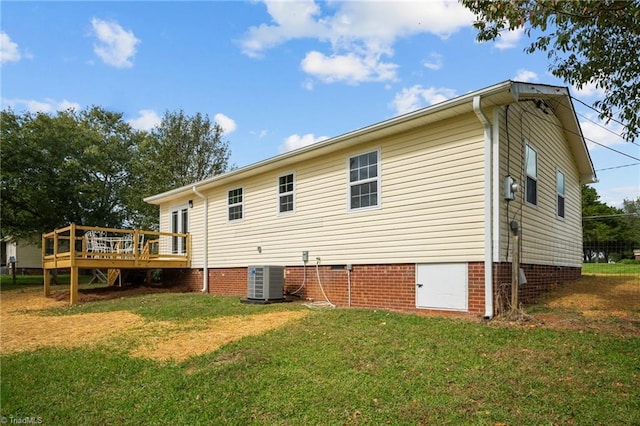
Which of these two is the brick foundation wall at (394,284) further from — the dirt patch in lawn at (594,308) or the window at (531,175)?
the window at (531,175)

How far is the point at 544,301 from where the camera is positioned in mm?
8227

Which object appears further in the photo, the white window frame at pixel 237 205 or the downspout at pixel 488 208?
the white window frame at pixel 237 205

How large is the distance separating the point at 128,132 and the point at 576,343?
2676 centimetres

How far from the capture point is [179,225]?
52.6 ft

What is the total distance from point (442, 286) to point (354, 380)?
3.82 metres

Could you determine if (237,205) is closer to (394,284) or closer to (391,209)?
(391,209)

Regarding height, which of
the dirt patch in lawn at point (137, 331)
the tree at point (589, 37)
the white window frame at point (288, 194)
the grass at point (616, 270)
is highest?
the tree at point (589, 37)

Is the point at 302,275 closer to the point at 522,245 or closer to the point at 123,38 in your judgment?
the point at 522,245

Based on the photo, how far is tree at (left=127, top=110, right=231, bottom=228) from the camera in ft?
84.4

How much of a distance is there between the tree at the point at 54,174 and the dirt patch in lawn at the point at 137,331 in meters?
12.8

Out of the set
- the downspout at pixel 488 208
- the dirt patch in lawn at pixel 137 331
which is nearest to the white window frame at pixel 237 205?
the dirt patch in lawn at pixel 137 331

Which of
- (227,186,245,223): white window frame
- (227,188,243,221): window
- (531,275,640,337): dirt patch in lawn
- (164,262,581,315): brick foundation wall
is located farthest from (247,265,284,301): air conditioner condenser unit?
(531,275,640,337): dirt patch in lawn

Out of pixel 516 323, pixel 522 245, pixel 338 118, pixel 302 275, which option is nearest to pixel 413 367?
pixel 516 323

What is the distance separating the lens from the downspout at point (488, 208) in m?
7.17
